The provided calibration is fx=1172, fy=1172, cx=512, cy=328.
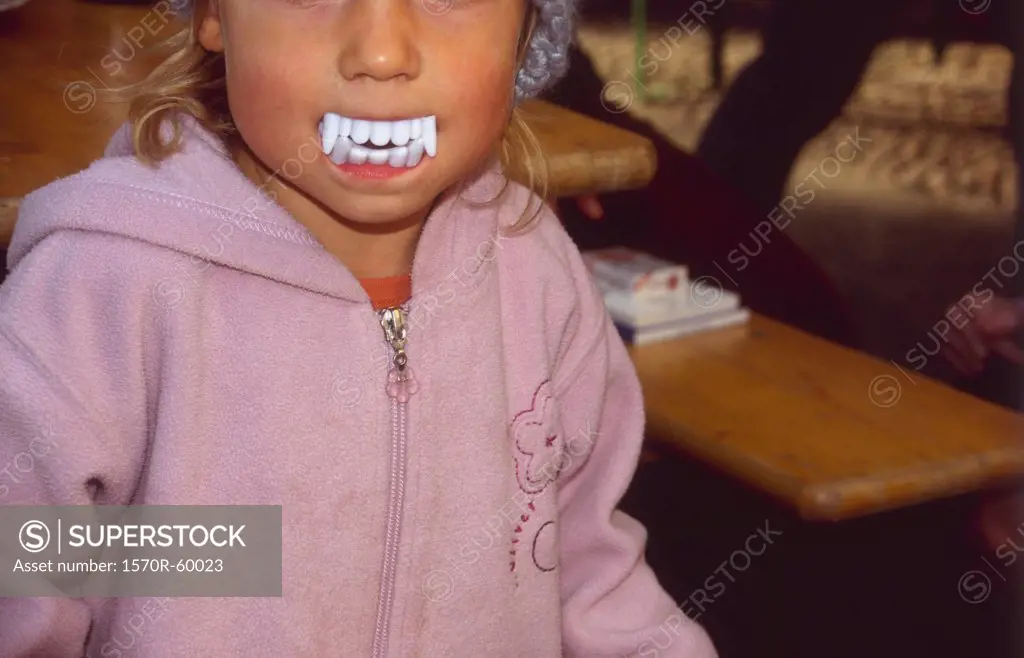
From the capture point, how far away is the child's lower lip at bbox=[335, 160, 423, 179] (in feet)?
3.24

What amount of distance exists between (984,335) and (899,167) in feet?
12.4

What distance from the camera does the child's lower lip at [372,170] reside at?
0.99 m

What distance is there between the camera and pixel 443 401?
3.80ft

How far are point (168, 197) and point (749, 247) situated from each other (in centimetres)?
164

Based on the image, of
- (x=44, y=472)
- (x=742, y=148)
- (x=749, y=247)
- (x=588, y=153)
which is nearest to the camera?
(x=44, y=472)

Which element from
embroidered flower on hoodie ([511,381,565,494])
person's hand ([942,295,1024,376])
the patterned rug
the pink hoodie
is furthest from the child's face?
the patterned rug

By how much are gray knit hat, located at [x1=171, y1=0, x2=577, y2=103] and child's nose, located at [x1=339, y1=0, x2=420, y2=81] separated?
22cm

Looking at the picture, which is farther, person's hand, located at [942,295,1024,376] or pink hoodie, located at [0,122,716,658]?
person's hand, located at [942,295,1024,376]

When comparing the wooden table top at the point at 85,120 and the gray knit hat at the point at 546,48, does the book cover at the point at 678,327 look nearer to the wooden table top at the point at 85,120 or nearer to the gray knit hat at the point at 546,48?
the wooden table top at the point at 85,120

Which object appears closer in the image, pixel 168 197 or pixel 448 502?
pixel 168 197

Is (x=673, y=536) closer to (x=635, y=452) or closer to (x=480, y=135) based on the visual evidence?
(x=635, y=452)

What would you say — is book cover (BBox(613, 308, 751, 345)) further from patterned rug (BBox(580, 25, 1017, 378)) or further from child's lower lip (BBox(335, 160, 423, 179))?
child's lower lip (BBox(335, 160, 423, 179))

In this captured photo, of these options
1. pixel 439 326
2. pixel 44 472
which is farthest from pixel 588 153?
pixel 44 472

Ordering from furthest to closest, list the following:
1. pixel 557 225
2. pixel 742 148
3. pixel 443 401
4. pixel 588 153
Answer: pixel 742 148, pixel 588 153, pixel 557 225, pixel 443 401
